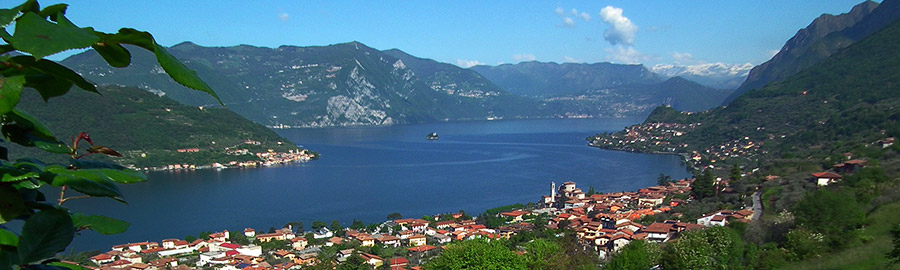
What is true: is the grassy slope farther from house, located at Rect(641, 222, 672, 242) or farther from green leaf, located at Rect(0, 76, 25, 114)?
green leaf, located at Rect(0, 76, 25, 114)

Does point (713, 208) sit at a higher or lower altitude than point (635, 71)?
lower

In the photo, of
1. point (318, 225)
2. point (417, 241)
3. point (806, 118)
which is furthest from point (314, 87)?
point (417, 241)

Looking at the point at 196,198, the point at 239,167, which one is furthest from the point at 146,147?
the point at 196,198

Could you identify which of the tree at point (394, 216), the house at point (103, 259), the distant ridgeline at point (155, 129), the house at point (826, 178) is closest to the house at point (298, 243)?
the house at point (103, 259)

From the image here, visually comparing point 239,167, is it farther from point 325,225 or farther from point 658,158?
point 658,158

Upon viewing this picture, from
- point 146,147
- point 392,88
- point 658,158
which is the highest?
point 392,88

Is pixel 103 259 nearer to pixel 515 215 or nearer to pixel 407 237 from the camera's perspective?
pixel 407 237

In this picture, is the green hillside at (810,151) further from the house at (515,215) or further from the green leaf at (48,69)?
the green leaf at (48,69)
